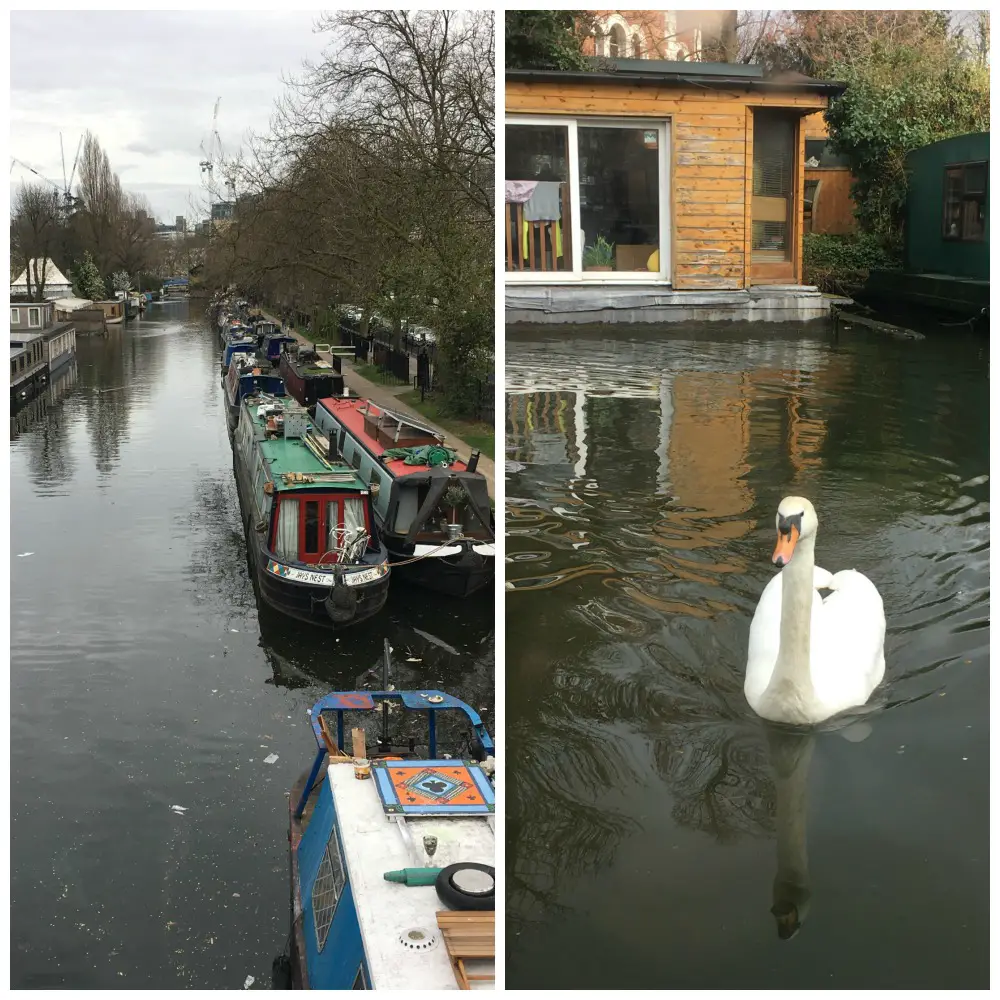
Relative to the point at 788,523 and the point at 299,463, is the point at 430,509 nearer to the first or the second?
the point at 299,463

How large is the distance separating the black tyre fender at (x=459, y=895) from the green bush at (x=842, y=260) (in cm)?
202

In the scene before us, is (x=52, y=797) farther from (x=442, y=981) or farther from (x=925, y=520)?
(x=925, y=520)

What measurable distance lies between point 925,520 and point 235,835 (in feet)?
14.9

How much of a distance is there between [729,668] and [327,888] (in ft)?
5.81

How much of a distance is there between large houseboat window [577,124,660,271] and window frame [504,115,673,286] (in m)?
0.01

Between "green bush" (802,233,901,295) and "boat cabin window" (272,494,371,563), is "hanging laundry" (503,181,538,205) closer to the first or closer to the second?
"green bush" (802,233,901,295)

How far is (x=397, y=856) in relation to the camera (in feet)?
12.7

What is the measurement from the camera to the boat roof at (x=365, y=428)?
38.3 feet

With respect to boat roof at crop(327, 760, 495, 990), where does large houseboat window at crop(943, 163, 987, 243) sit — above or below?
above

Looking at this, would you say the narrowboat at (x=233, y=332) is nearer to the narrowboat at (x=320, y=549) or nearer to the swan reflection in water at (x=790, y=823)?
the narrowboat at (x=320, y=549)

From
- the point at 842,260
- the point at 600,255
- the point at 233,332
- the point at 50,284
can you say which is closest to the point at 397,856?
the point at 600,255

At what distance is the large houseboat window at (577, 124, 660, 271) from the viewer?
3117mm

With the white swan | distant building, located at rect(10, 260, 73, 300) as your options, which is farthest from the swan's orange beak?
distant building, located at rect(10, 260, 73, 300)

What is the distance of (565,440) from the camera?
157 inches
